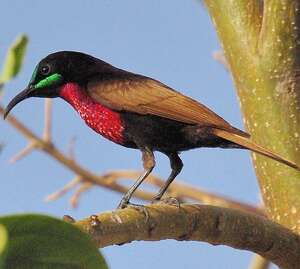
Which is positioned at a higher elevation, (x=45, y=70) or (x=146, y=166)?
(x=45, y=70)

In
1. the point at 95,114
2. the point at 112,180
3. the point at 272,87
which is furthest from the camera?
the point at 112,180

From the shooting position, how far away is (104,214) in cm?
94

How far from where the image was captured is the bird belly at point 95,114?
203 centimetres

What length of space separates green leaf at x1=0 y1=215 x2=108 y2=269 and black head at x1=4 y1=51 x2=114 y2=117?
171 cm

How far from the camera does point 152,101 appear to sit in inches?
78.9

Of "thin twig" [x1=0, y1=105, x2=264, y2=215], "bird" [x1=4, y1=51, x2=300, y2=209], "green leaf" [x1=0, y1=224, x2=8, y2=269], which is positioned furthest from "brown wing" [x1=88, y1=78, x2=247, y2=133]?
"green leaf" [x1=0, y1=224, x2=8, y2=269]

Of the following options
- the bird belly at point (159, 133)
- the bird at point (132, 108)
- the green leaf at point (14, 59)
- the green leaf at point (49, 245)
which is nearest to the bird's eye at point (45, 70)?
the bird at point (132, 108)

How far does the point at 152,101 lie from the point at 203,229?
0.77 meters

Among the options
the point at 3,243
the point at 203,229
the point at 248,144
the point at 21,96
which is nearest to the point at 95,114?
the point at 21,96

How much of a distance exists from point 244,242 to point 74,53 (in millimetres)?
1031

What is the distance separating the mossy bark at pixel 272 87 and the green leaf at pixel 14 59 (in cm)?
115

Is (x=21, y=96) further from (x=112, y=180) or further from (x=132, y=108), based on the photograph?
(x=112, y=180)

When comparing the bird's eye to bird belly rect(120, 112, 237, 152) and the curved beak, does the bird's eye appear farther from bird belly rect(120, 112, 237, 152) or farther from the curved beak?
bird belly rect(120, 112, 237, 152)

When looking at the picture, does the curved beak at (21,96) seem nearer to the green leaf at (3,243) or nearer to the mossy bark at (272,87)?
the mossy bark at (272,87)
